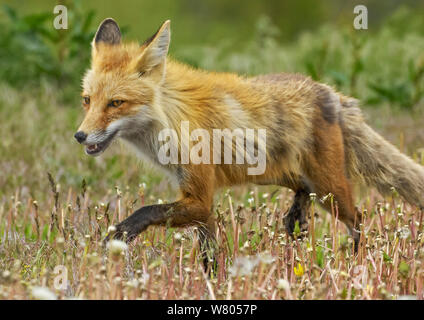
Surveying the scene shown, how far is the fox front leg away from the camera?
4.47 meters

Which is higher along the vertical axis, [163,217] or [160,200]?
[160,200]

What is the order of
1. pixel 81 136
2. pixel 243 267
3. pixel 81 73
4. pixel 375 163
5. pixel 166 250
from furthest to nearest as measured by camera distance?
pixel 81 73
pixel 375 163
pixel 166 250
pixel 81 136
pixel 243 267

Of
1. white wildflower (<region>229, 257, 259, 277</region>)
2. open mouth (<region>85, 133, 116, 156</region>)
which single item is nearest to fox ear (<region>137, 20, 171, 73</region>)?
open mouth (<region>85, 133, 116, 156</region>)

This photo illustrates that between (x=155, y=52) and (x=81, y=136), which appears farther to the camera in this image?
(x=155, y=52)

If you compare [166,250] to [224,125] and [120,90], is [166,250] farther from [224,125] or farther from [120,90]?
[120,90]

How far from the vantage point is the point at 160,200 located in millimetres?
5113

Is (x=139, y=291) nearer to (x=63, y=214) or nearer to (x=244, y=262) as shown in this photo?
(x=244, y=262)

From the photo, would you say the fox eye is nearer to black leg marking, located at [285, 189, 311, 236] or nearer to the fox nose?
the fox nose

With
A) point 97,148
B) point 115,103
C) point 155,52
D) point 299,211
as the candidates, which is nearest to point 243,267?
point 97,148

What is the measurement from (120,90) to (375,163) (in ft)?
7.88

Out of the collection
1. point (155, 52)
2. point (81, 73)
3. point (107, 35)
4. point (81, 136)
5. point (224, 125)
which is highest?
point (81, 73)

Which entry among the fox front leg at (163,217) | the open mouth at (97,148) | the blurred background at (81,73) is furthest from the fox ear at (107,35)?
the blurred background at (81,73)

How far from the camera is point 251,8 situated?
75.0 ft

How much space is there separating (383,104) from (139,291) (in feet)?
24.3
